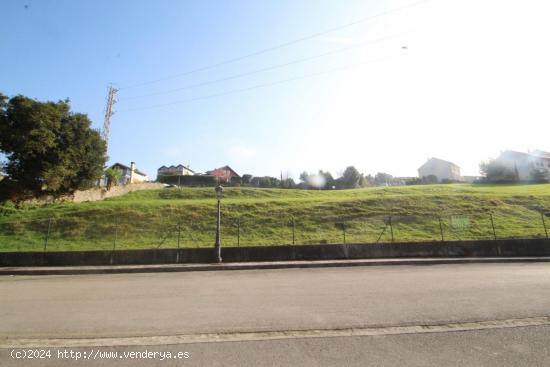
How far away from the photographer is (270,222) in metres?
25.6

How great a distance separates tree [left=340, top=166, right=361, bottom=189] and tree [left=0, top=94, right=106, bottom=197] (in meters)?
52.7

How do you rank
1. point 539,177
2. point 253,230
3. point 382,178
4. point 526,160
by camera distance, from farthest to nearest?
point 382,178, point 526,160, point 539,177, point 253,230

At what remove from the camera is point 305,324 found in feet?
18.3

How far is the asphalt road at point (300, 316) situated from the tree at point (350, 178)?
200 feet

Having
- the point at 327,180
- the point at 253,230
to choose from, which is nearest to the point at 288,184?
the point at 327,180

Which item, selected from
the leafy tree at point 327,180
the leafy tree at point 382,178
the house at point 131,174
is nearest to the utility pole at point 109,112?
the house at point 131,174

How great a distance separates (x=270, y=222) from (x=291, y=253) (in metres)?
9.02

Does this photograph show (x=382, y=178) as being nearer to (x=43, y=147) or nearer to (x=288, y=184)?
(x=288, y=184)

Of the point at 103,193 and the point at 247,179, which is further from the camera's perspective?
the point at 247,179

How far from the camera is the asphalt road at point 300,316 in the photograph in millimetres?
4234

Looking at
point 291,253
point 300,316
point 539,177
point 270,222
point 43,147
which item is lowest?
point 291,253

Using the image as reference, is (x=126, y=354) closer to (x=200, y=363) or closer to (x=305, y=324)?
(x=200, y=363)

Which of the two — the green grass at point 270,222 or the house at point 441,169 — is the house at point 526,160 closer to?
the house at point 441,169

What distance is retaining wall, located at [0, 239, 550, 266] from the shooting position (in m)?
16.0
